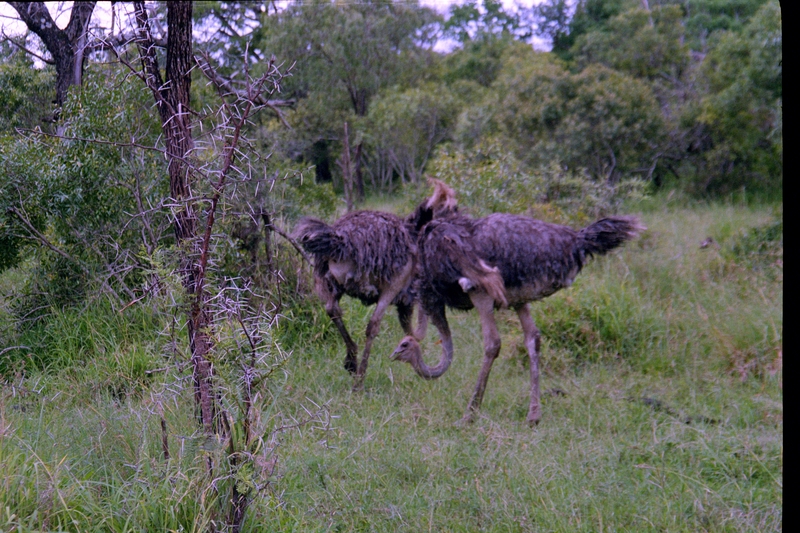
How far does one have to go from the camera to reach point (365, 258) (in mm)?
5852

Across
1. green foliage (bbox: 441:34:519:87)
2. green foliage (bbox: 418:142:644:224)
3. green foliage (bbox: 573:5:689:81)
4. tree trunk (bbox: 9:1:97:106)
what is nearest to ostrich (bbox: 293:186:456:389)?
green foliage (bbox: 418:142:644:224)

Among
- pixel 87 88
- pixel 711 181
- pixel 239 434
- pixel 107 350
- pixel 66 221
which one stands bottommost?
pixel 711 181

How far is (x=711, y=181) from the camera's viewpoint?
Result: 45.3 feet

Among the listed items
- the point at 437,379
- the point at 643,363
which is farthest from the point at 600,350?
the point at 437,379

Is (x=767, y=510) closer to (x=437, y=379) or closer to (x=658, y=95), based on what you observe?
(x=437, y=379)

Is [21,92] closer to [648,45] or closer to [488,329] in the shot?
[488,329]

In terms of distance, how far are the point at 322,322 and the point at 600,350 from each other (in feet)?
8.25

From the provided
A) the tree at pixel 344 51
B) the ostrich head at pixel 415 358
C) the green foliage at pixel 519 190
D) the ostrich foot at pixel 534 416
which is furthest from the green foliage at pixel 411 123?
the ostrich foot at pixel 534 416

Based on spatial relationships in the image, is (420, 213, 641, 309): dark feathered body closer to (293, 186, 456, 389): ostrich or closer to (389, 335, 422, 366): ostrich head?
(293, 186, 456, 389): ostrich

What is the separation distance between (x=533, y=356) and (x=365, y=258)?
1.51m

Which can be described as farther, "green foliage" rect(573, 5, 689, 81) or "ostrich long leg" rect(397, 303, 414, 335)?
"green foliage" rect(573, 5, 689, 81)

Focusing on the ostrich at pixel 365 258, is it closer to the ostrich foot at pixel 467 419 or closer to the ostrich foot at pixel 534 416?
the ostrich foot at pixel 467 419

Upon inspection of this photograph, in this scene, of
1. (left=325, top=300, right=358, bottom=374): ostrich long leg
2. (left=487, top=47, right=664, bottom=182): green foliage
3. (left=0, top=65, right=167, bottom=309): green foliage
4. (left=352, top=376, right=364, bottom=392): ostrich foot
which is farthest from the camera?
(left=487, top=47, right=664, bottom=182): green foliage

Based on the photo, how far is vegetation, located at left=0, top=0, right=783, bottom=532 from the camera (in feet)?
10.1
